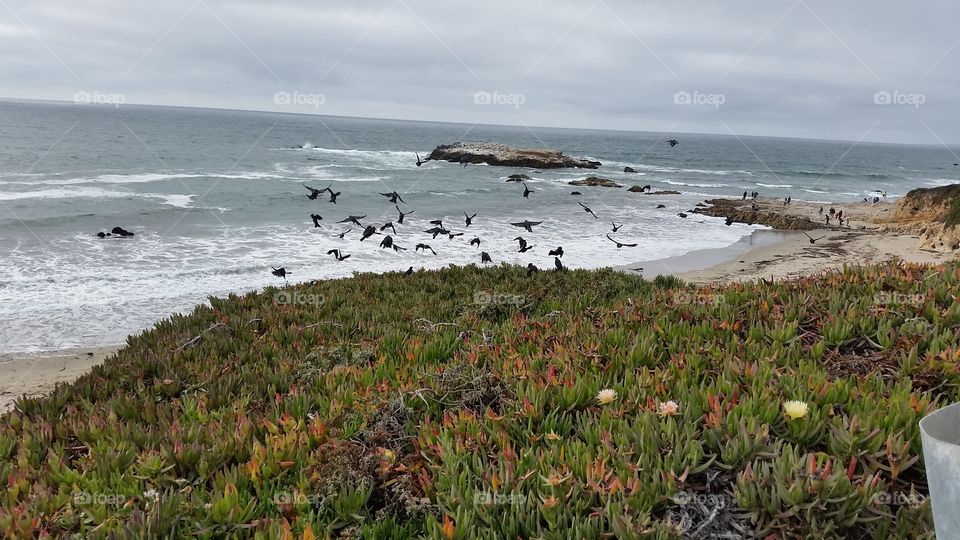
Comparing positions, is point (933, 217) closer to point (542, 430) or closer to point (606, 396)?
point (606, 396)

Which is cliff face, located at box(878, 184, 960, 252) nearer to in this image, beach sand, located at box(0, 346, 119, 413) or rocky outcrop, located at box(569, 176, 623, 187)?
rocky outcrop, located at box(569, 176, 623, 187)

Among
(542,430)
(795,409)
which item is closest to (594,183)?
(542,430)

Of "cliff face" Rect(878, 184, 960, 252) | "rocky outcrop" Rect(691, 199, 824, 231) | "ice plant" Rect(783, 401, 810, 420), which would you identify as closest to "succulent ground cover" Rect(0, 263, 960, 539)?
"ice plant" Rect(783, 401, 810, 420)

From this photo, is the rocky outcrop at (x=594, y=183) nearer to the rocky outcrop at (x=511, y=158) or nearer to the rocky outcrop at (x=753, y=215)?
the rocky outcrop at (x=753, y=215)

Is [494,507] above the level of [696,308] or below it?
below

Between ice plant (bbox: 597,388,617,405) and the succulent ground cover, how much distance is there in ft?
0.05

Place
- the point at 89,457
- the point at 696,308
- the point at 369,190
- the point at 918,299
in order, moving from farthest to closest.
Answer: the point at 369,190 → the point at 696,308 → the point at 918,299 → the point at 89,457

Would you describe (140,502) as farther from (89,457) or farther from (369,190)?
(369,190)

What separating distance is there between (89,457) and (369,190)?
39.0 meters

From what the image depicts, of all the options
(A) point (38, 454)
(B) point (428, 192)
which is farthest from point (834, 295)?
(B) point (428, 192)

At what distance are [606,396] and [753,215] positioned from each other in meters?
34.1

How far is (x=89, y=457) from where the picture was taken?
368 centimetres

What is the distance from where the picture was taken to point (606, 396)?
336 centimetres

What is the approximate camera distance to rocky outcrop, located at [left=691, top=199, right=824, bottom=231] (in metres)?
30.9
